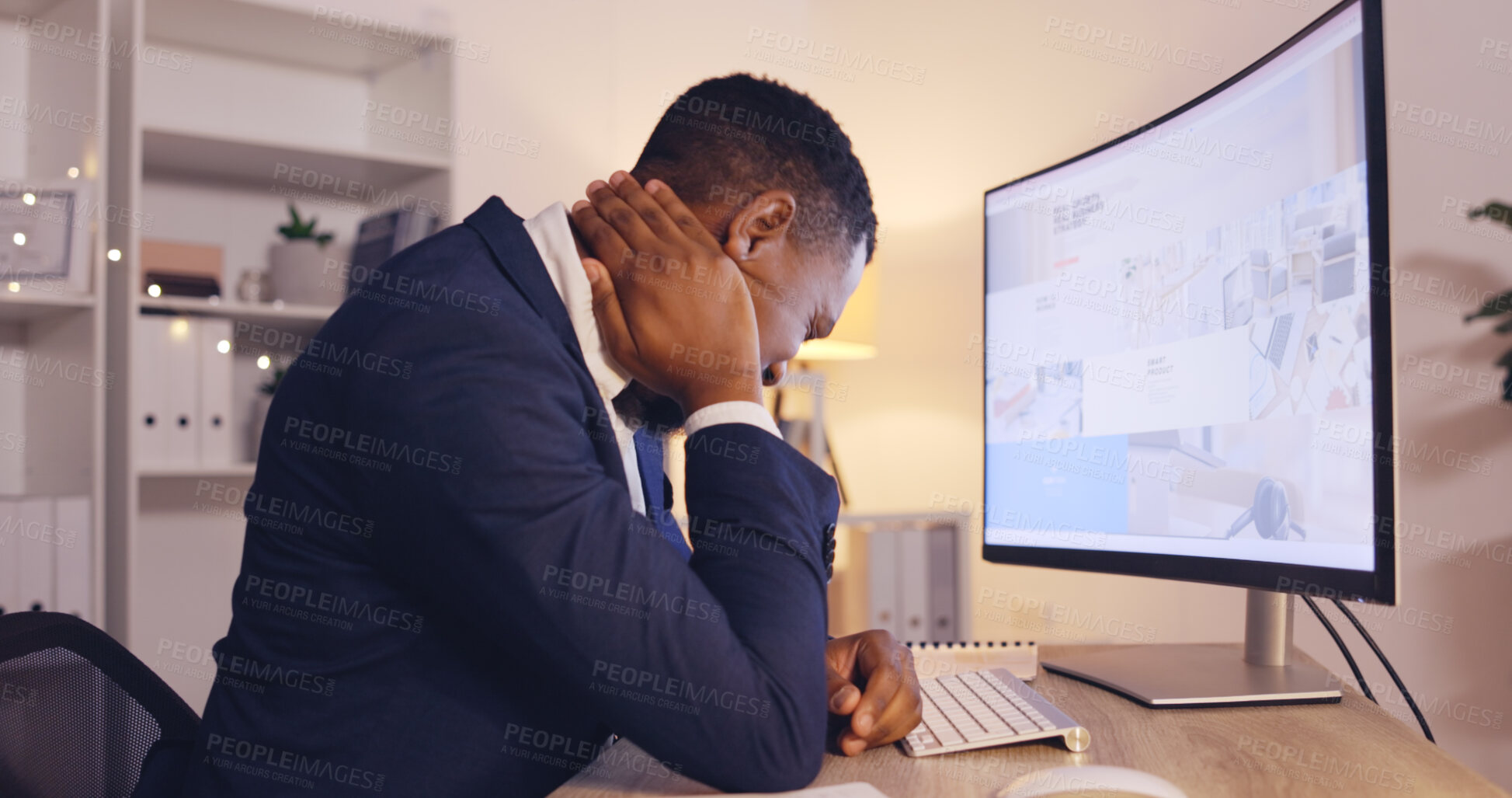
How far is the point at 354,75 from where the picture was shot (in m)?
2.86

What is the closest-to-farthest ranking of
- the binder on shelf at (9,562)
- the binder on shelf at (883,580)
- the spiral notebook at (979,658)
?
the spiral notebook at (979,658), the binder on shelf at (9,562), the binder on shelf at (883,580)

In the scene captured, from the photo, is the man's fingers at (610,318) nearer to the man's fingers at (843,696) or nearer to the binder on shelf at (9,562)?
the man's fingers at (843,696)

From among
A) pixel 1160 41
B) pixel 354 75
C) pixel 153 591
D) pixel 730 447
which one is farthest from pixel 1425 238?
pixel 153 591

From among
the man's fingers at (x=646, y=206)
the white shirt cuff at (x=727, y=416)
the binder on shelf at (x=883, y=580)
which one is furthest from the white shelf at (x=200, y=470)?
the white shirt cuff at (x=727, y=416)

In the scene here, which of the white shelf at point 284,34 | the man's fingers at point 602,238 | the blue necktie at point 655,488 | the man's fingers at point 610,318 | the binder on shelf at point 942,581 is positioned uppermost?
the white shelf at point 284,34

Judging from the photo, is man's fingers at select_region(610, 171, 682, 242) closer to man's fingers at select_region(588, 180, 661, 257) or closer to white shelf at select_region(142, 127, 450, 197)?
man's fingers at select_region(588, 180, 661, 257)

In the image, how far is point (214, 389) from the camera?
7.73ft

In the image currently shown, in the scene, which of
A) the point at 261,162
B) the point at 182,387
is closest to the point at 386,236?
the point at 261,162

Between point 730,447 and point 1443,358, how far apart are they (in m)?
1.62

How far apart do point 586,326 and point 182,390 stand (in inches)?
74.4

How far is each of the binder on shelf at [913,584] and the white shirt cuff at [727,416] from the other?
198cm

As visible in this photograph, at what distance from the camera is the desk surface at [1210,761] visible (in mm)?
667

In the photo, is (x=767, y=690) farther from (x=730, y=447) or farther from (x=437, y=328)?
(x=437, y=328)

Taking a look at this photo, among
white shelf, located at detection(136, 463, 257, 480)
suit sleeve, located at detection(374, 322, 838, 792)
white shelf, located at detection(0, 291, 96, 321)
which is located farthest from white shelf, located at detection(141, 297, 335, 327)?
suit sleeve, located at detection(374, 322, 838, 792)
